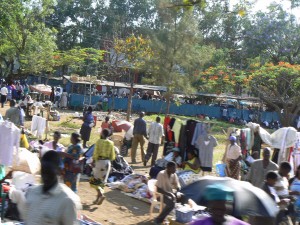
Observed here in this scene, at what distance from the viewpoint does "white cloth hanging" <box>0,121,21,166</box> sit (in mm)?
8844

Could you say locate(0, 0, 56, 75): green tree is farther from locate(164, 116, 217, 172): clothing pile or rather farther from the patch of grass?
locate(164, 116, 217, 172): clothing pile

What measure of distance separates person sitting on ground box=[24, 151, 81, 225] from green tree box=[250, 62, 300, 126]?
24390 millimetres

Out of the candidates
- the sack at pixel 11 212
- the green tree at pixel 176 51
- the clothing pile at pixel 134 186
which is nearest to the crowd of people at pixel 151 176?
the clothing pile at pixel 134 186

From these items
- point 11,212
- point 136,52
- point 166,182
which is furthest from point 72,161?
point 136,52

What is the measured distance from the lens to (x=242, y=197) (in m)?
4.38

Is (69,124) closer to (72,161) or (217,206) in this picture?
(72,161)

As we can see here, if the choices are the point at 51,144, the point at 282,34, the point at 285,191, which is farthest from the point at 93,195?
the point at 282,34

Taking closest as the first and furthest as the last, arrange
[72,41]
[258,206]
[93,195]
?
[258,206] < [93,195] < [72,41]

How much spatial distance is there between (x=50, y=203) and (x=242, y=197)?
1.79 metres

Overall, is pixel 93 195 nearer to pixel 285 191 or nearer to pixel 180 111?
pixel 285 191

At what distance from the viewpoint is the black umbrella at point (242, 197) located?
4273mm

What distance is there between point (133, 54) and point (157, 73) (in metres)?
2.29

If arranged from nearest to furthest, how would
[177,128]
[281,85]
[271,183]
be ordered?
1. [271,183]
2. [177,128]
3. [281,85]

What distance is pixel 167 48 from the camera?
852 inches
